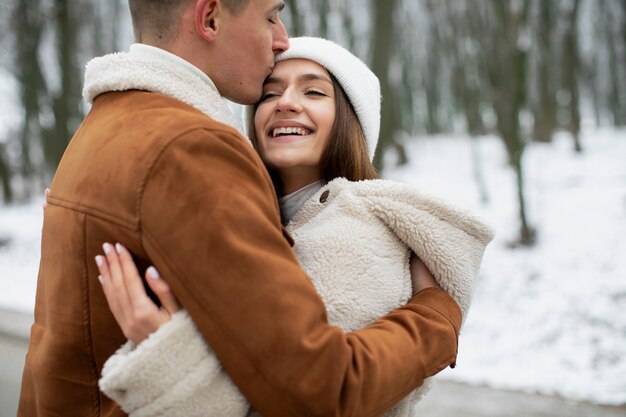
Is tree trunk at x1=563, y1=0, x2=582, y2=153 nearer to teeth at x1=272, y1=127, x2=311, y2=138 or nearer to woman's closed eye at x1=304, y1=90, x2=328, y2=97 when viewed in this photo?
woman's closed eye at x1=304, y1=90, x2=328, y2=97

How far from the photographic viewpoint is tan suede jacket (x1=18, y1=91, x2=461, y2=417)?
127 cm

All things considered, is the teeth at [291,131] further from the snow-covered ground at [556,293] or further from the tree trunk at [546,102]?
the tree trunk at [546,102]

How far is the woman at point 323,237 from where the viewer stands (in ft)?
4.42

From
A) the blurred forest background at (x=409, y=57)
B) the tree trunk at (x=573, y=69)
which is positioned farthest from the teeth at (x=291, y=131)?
the tree trunk at (x=573, y=69)

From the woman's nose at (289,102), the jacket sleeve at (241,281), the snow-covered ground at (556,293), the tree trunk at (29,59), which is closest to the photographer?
the jacket sleeve at (241,281)

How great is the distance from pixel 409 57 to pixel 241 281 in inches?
1119

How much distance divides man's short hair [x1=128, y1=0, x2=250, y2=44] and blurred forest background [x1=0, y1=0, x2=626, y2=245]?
7.00 metres

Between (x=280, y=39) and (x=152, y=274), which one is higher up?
(x=280, y=39)

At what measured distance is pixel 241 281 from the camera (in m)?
1.27

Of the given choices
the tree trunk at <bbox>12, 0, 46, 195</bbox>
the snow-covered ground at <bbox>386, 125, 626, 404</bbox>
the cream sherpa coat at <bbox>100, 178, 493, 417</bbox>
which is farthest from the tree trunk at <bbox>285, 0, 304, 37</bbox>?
the tree trunk at <bbox>12, 0, 46, 195</bbox>

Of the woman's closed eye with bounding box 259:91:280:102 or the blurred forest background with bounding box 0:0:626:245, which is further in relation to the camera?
the blurred forest background with bounding box 0:0:626:245

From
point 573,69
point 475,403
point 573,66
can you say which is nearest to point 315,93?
point 475,403

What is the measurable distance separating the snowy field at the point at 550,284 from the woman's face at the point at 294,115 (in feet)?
3.93

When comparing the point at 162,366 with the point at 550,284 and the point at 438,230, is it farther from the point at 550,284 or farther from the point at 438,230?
the point at 550,284
